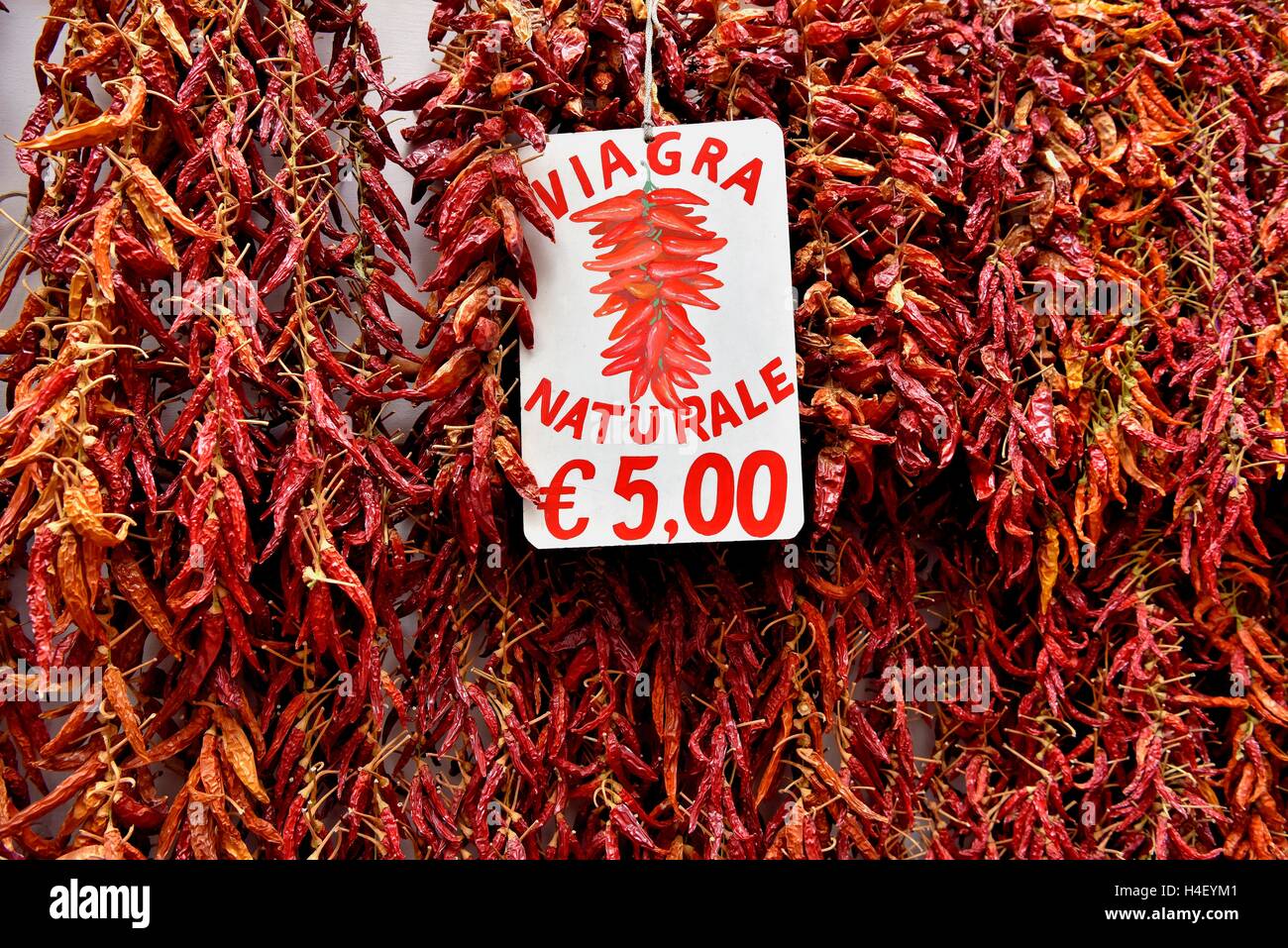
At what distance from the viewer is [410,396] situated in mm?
1574

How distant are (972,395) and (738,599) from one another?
2.04 ft

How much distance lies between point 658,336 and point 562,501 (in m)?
0.35

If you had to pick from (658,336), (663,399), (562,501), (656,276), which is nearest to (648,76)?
(656,276)

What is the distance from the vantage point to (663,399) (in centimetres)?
162

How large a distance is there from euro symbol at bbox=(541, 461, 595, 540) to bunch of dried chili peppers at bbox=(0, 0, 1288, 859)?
0.07m

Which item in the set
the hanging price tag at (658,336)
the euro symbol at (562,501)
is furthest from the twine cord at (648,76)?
the euro symbol at (562,501)

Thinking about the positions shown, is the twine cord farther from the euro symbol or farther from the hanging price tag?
the euro symbol

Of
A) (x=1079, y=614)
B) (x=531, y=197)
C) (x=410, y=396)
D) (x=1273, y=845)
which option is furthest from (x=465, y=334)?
(x=1273, y=845)

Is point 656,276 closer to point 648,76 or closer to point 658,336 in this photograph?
point 658,336

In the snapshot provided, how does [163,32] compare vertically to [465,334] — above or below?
above

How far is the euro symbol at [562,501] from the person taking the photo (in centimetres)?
159

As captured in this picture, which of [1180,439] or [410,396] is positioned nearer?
[410,396]

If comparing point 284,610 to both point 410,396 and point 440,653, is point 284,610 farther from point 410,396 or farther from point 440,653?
point 410,396

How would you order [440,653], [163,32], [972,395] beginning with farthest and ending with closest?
[972,395]
[440,653]
[163,32]
